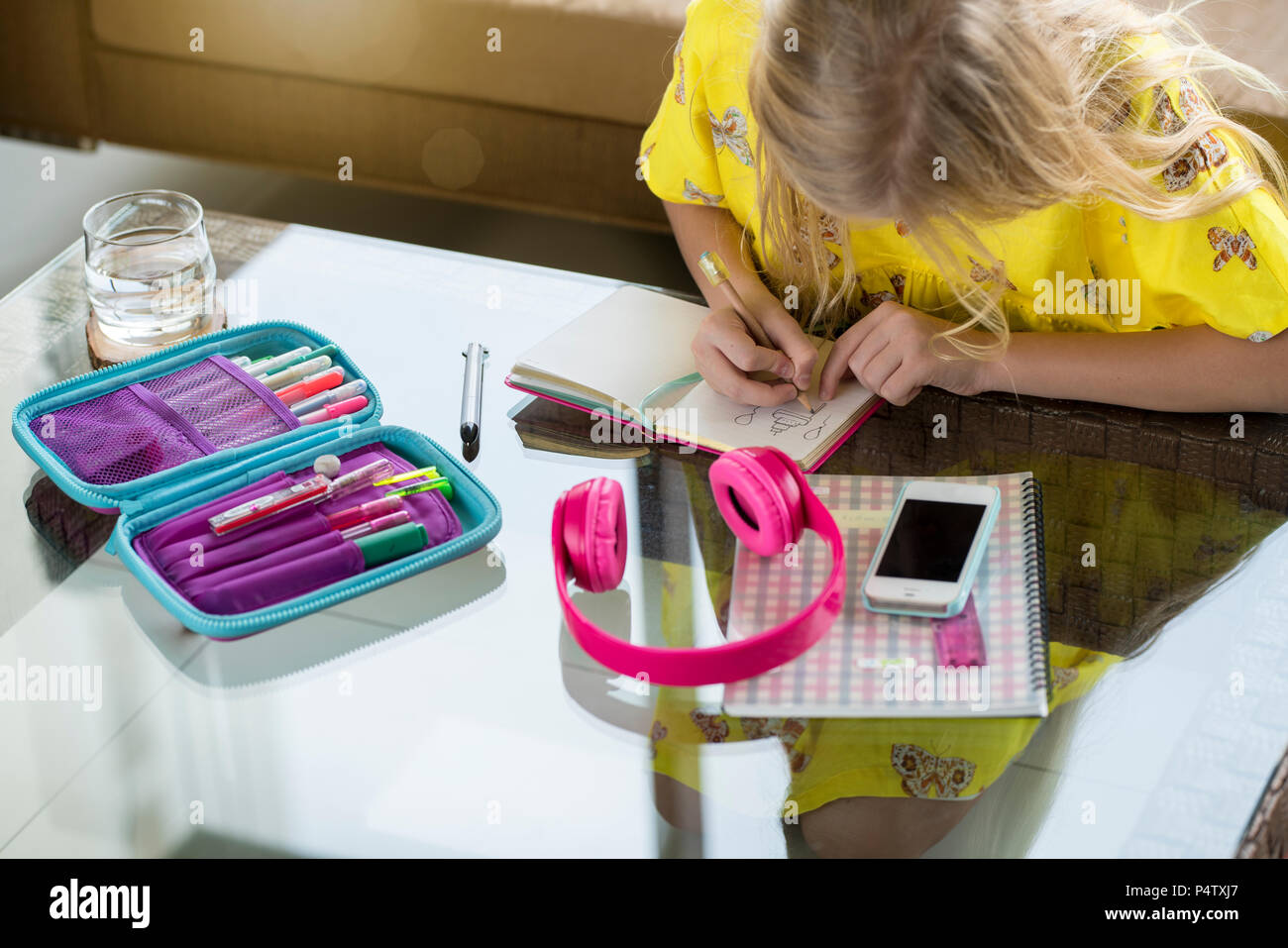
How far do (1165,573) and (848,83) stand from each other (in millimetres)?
367

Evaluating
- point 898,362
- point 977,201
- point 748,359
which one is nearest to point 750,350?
point 748,359

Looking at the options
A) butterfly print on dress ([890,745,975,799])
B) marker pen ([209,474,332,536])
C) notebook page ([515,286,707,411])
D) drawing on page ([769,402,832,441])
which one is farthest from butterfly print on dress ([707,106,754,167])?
butterfly print on dress ([890,745,975,799])

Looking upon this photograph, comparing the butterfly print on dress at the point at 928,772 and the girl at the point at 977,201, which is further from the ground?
the girl at the point at 977,201

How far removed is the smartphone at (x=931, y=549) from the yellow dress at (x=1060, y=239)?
0.22 metres

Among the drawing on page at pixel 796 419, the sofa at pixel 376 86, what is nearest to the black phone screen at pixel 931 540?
the drawing on page at pixel 796 419

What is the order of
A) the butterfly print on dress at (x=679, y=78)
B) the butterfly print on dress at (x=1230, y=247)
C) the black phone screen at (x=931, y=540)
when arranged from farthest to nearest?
the butterfly print on dress at (x=679, y=78), the butterfly print on dress at (x=1230, y=247), the black phone screen at (x=931, y=540)

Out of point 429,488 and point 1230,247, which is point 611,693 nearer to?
point 429,488

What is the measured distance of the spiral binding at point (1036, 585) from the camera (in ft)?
2.42

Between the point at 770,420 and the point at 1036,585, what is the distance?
0.78 feet

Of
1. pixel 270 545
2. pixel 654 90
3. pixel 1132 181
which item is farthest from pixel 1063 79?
pixel 654 90

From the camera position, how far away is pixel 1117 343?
0.95 meters

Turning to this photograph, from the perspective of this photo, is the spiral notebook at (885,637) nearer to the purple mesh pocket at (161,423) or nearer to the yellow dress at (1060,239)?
the yellow dress at (1060,239)

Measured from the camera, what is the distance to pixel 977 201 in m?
0.80
